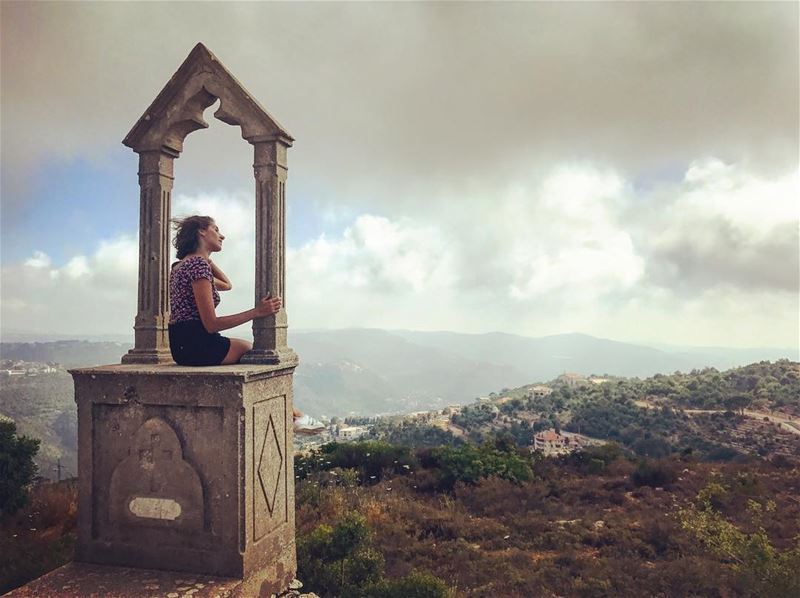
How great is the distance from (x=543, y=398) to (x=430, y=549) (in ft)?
189

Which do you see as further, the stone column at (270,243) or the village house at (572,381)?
the village house at (572,381)

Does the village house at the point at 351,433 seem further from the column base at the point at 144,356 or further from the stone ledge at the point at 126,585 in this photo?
the stone ledge at the point at 126,585

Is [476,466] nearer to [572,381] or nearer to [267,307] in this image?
[267,307]

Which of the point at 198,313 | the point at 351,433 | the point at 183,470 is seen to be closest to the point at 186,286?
the point at 198,313

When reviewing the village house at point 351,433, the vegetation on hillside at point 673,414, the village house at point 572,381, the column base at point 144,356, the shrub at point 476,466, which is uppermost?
the column base at point 144,356

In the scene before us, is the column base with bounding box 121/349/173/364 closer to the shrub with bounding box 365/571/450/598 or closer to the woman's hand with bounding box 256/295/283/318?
the woman's hand with bounding box 256/295/283/318

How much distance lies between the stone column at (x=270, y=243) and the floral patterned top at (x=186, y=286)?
462 millimetres

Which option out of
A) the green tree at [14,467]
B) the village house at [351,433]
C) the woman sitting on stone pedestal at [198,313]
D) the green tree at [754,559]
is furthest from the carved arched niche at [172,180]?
the village house at [351,433]

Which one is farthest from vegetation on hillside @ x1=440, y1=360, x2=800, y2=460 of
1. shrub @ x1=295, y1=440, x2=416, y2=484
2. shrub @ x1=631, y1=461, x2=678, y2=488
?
shrub @ x1=295, y1=440, x2=416, y2=484

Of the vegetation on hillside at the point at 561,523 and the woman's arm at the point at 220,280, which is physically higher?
the woman's arm at the point at 220,280

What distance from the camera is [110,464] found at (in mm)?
4219

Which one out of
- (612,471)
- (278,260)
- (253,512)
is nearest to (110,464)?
(253,512)

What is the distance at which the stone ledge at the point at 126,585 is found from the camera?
361 centimetres

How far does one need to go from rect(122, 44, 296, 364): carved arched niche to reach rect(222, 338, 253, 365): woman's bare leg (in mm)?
89
